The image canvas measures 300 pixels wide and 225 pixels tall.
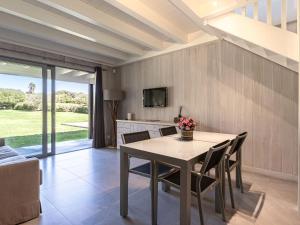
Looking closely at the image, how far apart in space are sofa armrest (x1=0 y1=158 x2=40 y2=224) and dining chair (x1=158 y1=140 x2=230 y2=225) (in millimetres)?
1417

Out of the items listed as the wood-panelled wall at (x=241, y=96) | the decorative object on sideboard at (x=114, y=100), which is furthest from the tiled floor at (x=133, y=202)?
the decorative object on sideboard at (x=114, y=100)

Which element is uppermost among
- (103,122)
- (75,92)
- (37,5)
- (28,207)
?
(37,5)

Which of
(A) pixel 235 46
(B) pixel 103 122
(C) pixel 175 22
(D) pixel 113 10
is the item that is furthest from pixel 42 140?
(A) pixel 235 46

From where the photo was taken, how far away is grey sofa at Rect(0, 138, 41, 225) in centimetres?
182

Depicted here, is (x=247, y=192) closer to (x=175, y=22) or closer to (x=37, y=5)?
(x=175, y=22)

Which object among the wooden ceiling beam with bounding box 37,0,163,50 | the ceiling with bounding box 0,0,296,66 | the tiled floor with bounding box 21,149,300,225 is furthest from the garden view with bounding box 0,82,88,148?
the wooden ceiling beam with bounding box 37,0,163,50

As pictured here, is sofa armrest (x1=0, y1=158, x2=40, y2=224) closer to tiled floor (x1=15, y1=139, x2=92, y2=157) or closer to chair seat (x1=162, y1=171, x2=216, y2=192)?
chair seat (x1=162, y1=171, x2=216, y2=192)

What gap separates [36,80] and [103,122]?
2052 mm

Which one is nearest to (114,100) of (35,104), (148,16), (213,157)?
(35,104)

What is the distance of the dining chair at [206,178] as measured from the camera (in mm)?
1705

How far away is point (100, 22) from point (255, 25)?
2323 mm

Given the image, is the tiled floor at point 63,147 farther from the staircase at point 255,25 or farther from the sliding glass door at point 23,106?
the staircase at point 255,25

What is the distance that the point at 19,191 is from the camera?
75.5 inches

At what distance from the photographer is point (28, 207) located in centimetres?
199
